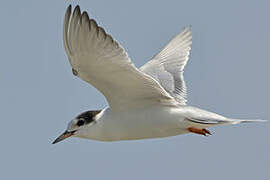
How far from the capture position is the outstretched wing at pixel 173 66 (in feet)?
34.5

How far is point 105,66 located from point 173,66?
334 cm

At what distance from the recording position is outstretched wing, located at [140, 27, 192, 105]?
34.5 ft

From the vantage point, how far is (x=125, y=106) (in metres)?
9.10

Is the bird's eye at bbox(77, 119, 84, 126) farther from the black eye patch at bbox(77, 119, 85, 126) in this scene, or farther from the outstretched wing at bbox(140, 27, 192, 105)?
the outstretched wing at bbox(140, 27, 192, 105)

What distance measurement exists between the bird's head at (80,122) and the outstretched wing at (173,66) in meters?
1.43

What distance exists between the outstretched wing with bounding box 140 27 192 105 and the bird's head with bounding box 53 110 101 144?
143 cm

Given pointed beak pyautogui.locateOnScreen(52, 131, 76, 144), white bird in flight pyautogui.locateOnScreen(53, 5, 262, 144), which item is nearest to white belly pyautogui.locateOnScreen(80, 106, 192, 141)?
white bird in flight pyautogui.locateOnScreen(53, 5, 262, 144)

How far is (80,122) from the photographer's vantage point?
368 inches

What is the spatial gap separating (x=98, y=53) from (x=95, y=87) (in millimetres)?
703

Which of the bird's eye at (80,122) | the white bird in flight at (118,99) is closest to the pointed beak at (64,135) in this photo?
the white bird in flight at (118,99)

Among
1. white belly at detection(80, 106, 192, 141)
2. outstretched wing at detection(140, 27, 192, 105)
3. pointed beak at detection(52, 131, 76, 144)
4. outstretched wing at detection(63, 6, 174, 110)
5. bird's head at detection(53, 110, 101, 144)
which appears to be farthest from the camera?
outstretched wing at detection(140, 27, 192, 105)

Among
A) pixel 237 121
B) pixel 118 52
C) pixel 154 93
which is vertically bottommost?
pixel 237 121

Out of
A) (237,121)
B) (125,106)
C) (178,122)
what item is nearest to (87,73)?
(125,106)

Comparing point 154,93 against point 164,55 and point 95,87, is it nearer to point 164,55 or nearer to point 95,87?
point 95,87
